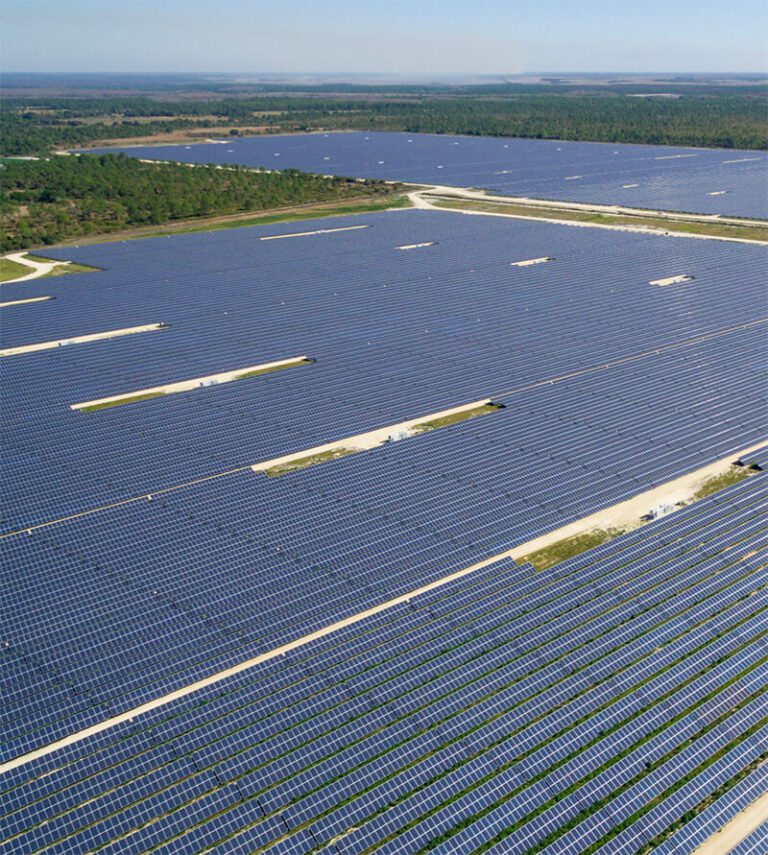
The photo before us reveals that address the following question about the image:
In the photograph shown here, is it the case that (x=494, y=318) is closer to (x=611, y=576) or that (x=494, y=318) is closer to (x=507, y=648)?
(x=611, y=576)

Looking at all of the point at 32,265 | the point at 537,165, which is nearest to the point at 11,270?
the point at 32,265

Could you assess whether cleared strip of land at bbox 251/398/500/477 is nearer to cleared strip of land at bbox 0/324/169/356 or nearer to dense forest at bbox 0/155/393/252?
cleared strip of land at bbox 0/324/169/356

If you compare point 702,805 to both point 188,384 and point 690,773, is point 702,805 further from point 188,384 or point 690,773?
point 188,384

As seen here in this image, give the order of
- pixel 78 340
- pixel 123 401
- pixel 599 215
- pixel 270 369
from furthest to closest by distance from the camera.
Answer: pixel 599 215 < pixel 78 340 < pixel 270 369 < pixel 123 401

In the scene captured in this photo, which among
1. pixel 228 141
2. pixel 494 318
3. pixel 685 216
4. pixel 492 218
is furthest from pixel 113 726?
pixel 228 141

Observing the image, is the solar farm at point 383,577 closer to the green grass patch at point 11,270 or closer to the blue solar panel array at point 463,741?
the blue solar panel array at point 463,741

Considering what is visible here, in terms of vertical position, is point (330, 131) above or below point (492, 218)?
above

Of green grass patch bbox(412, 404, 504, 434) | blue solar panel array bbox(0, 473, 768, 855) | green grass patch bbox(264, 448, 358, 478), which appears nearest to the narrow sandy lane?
green grass patch bbox(264, 448, 358, 478)
